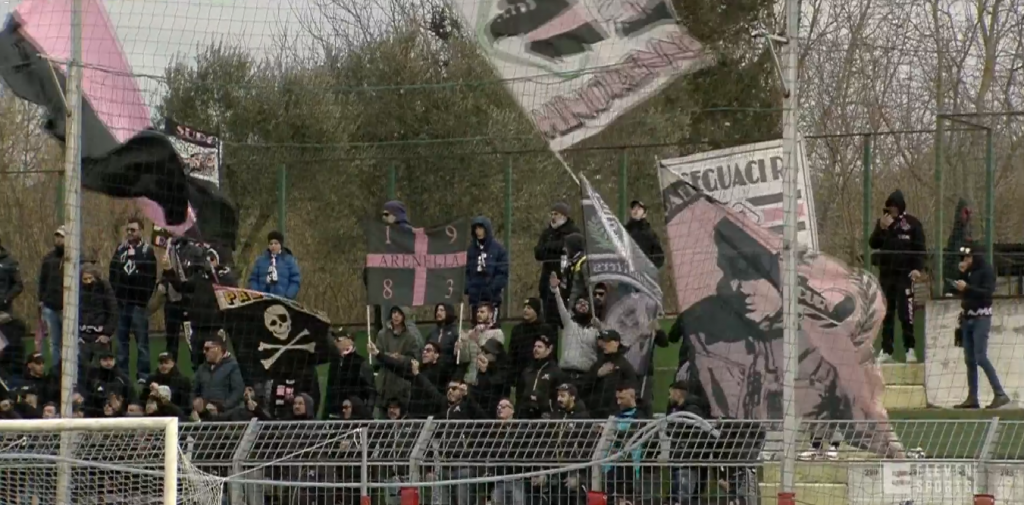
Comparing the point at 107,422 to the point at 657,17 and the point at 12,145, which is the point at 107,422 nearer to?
the point at 657,17

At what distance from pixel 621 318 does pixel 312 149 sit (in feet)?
18.4

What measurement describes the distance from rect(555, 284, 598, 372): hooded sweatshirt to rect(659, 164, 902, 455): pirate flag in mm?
687

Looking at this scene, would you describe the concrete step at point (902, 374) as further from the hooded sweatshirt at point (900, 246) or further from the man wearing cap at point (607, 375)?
the man wearing cap at point (607, 375)

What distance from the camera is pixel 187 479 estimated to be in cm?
939

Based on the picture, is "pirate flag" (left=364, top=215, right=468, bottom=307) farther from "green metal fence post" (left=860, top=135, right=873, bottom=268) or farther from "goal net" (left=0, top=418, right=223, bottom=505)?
"green metal fence post" (left=860, top=135, right=873, bottom=268)

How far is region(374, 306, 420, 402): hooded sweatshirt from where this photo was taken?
1219 centimetres

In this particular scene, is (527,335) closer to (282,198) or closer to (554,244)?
(554,244)

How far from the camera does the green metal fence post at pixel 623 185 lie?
14.8 m

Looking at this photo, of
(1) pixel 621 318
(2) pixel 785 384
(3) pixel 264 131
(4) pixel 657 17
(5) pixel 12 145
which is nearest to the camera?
(2) pixel 785 384

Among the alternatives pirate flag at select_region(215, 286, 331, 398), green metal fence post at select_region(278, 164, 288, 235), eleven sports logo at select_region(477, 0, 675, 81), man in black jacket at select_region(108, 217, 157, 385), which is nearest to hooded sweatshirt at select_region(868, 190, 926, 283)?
eleven sports logo at select_region(477, 0, 675, 81)

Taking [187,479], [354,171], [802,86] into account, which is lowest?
[187,479]

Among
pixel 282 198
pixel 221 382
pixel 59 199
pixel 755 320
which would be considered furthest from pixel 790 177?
pixel 59 199

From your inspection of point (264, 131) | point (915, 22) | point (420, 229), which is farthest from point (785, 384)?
point (915, 22)

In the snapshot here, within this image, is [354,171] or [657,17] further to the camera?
[354,171]
